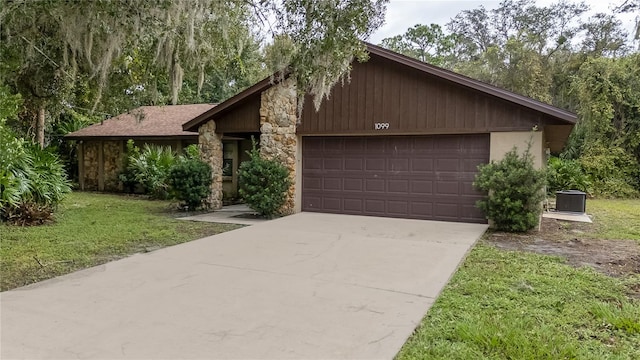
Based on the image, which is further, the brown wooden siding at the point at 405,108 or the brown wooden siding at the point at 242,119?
the brown wooden siding at the point at 242,119

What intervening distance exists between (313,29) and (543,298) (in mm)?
4509

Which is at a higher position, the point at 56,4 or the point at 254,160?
the point at 56,4

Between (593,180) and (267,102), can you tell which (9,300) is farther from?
(593,180)

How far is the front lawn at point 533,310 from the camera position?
2.96 metres

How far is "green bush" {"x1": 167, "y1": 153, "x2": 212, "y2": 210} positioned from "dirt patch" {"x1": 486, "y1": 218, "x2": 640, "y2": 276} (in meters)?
6.58

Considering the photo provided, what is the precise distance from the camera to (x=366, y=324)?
341 centimetres

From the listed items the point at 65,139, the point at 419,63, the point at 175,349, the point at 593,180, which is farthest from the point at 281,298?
the point at 593,180

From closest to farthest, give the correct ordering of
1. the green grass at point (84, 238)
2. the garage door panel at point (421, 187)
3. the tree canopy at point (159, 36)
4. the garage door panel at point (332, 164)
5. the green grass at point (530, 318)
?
1. the green grass at point (530, 318)
2. the green grass at point (84, 238)
3. the tree canopy at point (159, 36)
4. the garage door panel at point (421, 187)
5. the garage door panel at point (332, 164)

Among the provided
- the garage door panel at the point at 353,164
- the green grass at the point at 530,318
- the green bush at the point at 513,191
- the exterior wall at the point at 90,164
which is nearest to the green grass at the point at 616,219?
the green bush at the point at 513,191

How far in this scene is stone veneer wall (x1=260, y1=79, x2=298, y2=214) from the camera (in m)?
10.0

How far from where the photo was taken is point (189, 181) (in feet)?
33.2

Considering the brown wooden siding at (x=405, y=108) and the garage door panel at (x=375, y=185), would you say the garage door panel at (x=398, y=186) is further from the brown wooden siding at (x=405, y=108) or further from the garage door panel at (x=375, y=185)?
the brown wooden siding at (x=405, y=108)

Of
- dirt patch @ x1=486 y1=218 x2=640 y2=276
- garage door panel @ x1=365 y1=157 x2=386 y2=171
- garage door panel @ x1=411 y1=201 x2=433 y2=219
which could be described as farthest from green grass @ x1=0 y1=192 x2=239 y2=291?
dirt patch @ x1=486 y1=218 x2=640 y2=276

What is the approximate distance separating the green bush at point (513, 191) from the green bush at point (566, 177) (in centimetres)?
928
